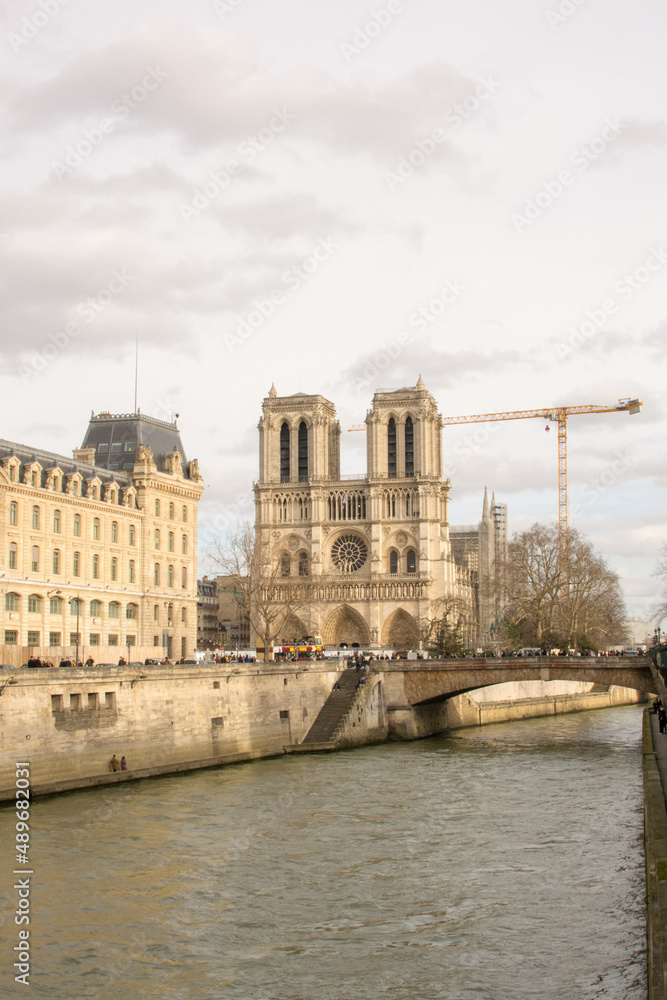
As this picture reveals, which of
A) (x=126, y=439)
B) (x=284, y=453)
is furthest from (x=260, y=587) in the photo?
(x=284, y=453)

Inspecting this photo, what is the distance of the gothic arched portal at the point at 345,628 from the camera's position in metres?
122

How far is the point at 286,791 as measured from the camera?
4147cm

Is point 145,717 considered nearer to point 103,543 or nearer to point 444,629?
point 103,543

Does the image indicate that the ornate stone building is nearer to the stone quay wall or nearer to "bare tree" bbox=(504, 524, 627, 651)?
Answer: the stone quay wall

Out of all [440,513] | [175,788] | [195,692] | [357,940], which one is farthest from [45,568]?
[440,513]

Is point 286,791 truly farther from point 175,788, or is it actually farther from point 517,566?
point 517,566

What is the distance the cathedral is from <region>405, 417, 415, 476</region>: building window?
10cm

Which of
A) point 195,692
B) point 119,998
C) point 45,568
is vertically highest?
point 45,568

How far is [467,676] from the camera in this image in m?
64.2

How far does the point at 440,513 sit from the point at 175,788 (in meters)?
84.2

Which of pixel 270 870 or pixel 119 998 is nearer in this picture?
pixel 119 998

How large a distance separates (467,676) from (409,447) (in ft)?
203

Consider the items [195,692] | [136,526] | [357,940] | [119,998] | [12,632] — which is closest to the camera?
[119,998]

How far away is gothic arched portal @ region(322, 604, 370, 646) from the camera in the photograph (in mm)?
121625
